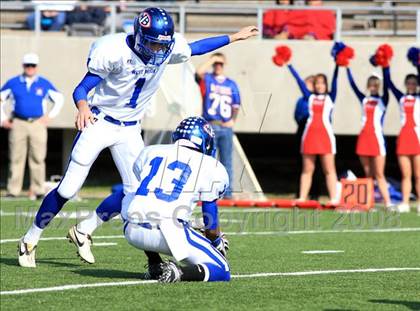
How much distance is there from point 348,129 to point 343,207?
255 cm

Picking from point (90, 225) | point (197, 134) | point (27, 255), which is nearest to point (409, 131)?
point (90, 225)

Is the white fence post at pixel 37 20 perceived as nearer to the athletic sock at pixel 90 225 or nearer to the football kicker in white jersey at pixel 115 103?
the football kicker in white jersey at pixel 115 103

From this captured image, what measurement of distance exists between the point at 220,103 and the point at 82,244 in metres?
6.18

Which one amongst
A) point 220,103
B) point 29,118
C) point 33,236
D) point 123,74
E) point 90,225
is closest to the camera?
point 123,74

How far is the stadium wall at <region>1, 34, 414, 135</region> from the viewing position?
15508mm

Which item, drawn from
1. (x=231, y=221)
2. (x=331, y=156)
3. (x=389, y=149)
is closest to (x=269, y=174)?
(x=389, y=149)

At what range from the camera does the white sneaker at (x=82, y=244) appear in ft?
26.2

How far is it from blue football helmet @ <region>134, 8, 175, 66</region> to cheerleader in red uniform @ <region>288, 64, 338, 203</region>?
6.06 metres

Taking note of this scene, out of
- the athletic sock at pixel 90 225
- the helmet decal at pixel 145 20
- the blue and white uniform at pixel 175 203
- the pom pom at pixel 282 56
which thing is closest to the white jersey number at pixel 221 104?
the pom pom at pixel 282 56

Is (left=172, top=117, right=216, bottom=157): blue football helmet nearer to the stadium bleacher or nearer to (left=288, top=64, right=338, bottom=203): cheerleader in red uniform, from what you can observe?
(left=288, top=64, right=338, bottom=203): cheerleader in red uniform

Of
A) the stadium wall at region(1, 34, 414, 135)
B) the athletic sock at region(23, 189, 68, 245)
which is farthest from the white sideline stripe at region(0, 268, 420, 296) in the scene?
the stadium wall at region(1, 34, 414, 135)

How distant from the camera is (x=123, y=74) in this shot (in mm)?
7809

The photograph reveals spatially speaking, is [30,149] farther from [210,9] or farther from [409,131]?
[409,131]

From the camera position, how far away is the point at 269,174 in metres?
18.0
